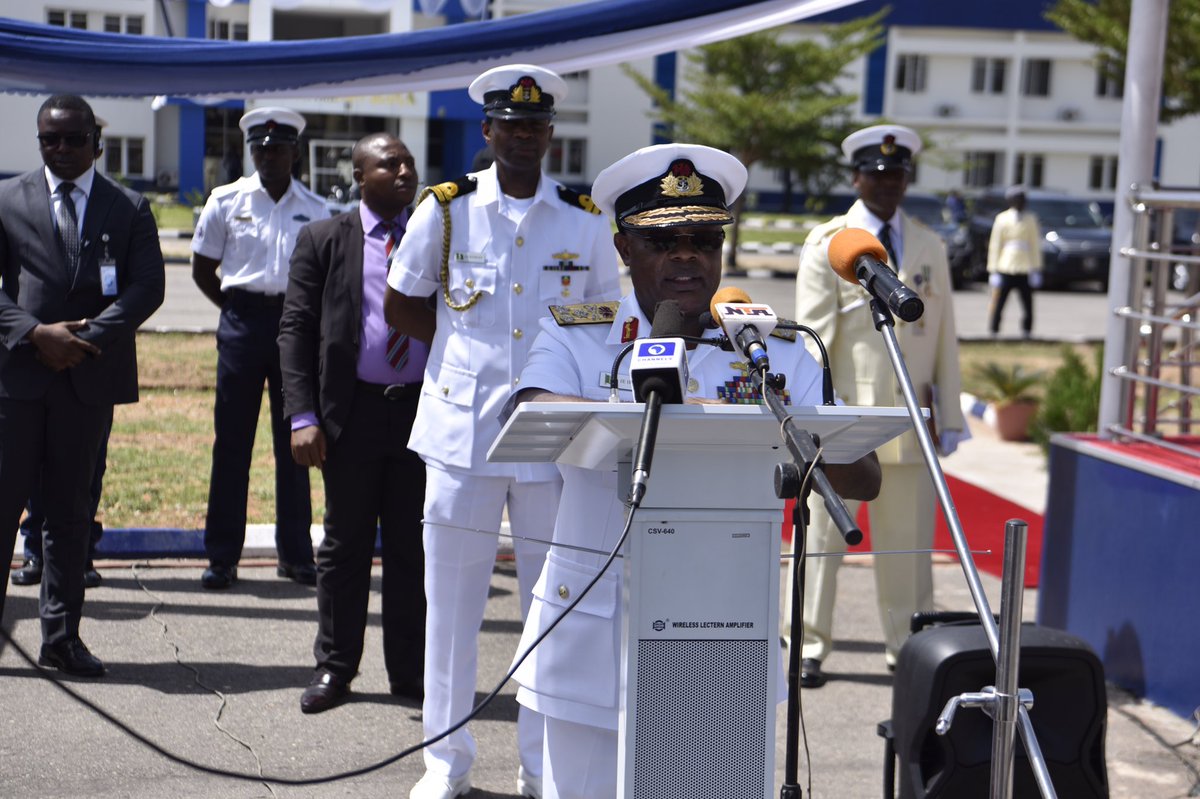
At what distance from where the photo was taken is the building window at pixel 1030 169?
174 feet

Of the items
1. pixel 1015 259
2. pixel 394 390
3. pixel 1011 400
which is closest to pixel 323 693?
pixel 394 390

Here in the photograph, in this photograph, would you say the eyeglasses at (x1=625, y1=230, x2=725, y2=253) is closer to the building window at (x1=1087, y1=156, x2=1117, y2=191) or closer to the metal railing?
the metal railing

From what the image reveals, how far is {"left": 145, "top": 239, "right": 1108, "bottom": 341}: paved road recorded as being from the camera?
14.6 m

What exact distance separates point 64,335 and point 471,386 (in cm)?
176

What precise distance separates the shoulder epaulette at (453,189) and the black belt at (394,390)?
2.79ft

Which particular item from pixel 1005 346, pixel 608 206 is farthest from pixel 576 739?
pixel 1005 346

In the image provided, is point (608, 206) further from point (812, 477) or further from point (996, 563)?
point (996, 563)

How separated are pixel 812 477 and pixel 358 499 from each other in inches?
128

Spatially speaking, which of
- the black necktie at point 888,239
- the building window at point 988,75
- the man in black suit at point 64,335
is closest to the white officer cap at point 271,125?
the man in black suit at point 64,335

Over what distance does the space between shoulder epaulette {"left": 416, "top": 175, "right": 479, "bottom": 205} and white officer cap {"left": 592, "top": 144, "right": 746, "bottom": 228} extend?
127 cm

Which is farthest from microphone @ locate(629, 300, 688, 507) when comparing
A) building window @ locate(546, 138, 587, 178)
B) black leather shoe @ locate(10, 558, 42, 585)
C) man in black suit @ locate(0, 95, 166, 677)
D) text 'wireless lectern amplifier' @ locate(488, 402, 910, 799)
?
building window @ locate(546, 138, 587, 178)

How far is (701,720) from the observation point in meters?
2.51

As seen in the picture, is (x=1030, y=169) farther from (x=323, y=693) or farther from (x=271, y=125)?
(x=323, y=693)

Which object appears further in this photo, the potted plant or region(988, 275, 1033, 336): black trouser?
region(988, 275, 1033, 336): black trouser
